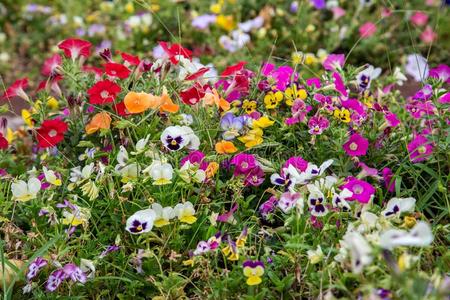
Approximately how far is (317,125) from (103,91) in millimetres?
743

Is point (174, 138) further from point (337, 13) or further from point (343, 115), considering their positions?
point (337, 13)

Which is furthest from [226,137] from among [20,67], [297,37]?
[20,67]

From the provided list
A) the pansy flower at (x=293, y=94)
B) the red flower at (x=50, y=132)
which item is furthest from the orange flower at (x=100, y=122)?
the pansy flower at (x=293, y=94)

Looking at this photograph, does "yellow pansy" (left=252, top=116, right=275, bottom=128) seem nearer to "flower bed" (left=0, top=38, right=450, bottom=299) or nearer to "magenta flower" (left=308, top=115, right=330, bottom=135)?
"flower bed" (left=0, top=38, right=450, bottom=299)

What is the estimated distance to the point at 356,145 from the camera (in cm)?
250

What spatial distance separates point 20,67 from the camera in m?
5.36

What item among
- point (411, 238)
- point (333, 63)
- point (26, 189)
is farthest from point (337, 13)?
point (411, 238)

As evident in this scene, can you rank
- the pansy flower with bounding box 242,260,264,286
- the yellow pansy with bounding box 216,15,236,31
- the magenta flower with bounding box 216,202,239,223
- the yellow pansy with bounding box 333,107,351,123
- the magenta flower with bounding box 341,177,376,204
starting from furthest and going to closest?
the yellow pansy with bounding box 216,15,236,31 → the yellow pansy with bounding box 333,107,351,123 → the magenta flower with bounding box 216,202,239,223 → the magenta flower with bounding box 341,177,376,204 → the pansy flower with bounding box 242,260,264,286

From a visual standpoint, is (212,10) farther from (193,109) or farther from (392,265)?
(392,265)

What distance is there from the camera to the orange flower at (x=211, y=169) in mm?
2402

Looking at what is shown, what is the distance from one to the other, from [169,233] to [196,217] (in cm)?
13

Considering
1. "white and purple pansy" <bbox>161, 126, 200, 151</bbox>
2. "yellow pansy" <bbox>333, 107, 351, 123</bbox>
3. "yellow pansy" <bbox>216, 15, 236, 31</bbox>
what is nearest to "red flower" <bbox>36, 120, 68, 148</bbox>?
"white and purple pansy" <bbox>161, 126, 200, 151</bbox>

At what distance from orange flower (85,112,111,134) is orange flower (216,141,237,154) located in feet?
1.34

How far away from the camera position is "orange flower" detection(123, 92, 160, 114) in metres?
2.45
